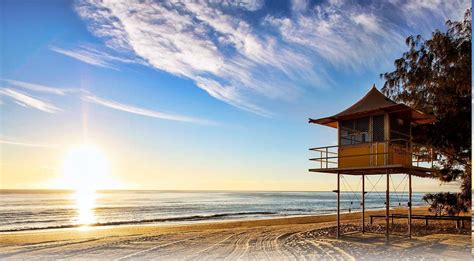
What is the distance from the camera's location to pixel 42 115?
32.6 feet

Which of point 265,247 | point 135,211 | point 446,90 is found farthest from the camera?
point 135,211

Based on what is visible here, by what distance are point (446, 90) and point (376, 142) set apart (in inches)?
106

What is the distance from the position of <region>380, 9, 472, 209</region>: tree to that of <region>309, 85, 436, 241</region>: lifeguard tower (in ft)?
3.44

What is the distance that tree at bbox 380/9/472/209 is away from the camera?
316 inches

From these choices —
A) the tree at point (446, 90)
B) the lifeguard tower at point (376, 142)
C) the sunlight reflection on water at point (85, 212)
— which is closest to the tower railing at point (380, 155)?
the lifeguard tower at point (376, 142)

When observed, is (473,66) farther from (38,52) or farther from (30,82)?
(30,82)

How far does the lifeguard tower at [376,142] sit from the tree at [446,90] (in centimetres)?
105

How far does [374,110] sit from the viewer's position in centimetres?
664

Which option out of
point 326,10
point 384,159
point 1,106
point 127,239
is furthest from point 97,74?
point 384,159

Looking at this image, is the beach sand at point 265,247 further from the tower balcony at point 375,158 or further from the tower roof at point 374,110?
the tower roof at point 374,110

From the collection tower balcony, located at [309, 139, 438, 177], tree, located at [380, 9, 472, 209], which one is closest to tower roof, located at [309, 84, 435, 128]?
tower balcony, located at [309, 139, 438, 177]

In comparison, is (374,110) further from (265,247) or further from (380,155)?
(265,247)

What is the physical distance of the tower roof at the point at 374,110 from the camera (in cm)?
659

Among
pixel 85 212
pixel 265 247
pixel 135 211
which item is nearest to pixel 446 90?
pixel 265 247
